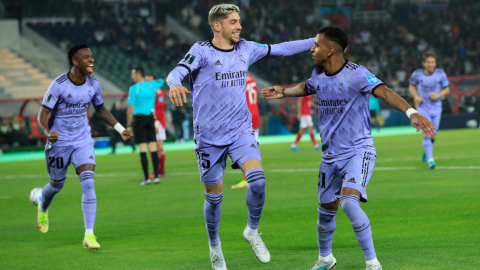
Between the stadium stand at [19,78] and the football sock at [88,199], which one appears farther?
the stadium stand at [19,78]

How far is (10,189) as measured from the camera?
13.8 meters

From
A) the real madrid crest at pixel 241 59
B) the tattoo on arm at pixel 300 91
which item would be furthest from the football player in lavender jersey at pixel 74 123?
the tattoo on arm at pixel 300 91

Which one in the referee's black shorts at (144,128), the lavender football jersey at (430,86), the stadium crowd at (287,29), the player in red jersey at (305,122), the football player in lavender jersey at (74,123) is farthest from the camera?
the stadium crowd at (287,29)

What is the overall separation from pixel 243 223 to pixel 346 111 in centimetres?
330

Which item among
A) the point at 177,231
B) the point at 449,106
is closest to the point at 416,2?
the point at 449,106

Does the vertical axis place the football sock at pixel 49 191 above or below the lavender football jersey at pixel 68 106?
below

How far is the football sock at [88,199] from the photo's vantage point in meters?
7.45

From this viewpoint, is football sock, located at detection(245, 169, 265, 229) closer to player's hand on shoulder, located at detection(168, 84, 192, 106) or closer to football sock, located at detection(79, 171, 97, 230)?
player's hand on shoulder, located at detection(168, 84, 192, 106)

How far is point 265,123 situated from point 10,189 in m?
16.9

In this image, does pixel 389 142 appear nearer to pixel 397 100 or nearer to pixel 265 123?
pixel 265 123

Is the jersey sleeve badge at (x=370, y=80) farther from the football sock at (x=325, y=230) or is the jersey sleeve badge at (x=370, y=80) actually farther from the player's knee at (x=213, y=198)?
the player's knee at (x=213, y=198)

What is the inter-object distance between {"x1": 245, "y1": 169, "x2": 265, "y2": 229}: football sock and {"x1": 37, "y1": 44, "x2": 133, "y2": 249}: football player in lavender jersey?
218 cm

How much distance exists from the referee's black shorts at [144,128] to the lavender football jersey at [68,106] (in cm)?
534

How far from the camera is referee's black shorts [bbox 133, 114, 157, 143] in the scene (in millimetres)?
13312
